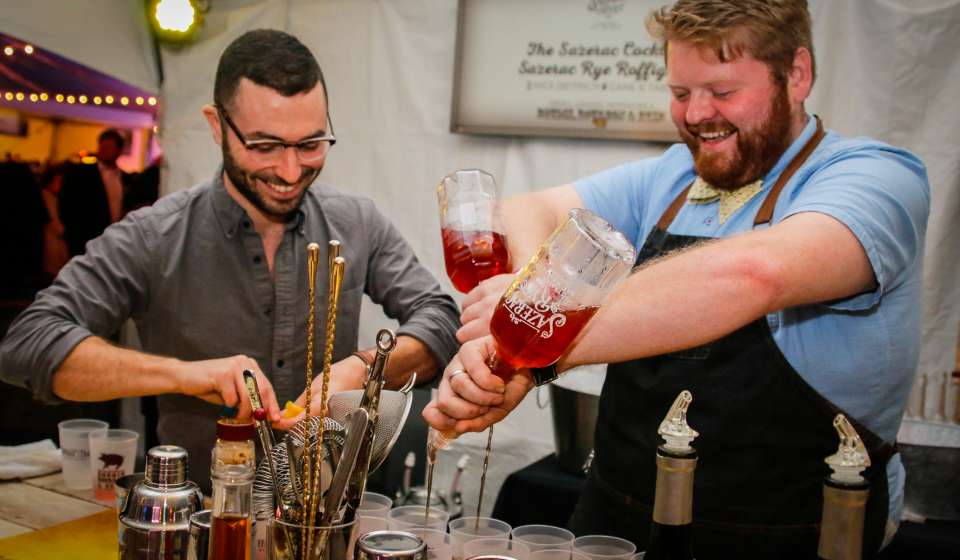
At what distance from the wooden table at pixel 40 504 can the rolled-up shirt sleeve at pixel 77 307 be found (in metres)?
0.25

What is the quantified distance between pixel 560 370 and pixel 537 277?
0.35m

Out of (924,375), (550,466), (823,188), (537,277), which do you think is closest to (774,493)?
(823,188)

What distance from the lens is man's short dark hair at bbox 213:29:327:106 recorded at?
226cm

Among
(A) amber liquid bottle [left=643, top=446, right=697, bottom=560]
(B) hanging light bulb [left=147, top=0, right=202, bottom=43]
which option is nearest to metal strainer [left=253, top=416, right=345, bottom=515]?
(A) amber liquid bottle [left=643, top=446, right=697, bottom=560]

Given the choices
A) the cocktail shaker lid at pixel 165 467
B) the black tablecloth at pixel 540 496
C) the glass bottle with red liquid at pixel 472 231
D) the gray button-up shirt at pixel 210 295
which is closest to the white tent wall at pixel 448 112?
the black tablecloth at pixel 540 496

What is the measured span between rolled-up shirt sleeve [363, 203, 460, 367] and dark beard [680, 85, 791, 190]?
89cm

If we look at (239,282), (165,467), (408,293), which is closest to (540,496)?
(408,293)

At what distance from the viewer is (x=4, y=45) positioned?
224 inches

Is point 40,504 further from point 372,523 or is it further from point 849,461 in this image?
point 849,461

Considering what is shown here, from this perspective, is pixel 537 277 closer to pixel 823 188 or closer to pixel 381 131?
pixel 823 188

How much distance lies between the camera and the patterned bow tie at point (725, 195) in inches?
75.2

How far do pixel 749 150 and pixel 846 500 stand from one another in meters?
1.00

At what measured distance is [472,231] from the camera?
149 cm

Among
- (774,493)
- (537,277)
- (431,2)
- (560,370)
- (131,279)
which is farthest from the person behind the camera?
(431,2)
